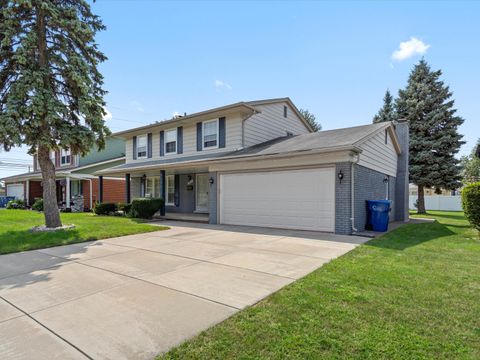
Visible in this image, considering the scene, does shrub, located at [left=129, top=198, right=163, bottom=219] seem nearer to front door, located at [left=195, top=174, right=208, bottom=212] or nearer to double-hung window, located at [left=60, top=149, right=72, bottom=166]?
front door, located at [left=195, top=174, right=208, bottom=212]

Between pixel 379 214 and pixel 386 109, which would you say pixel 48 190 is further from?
pixel 386 109

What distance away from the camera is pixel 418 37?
490 inches

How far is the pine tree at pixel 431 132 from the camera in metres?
19.7

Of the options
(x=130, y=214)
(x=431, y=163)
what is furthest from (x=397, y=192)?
(x=130, y=214)

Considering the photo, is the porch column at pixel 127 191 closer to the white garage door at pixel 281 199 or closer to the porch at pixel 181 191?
the porch at pixel 181 191

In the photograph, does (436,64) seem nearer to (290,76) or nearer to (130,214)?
(290,76)

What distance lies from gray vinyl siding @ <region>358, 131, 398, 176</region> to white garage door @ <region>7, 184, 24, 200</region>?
2982 cm

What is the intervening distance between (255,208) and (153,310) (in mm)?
7960

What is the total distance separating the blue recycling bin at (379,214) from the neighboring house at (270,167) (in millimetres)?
313

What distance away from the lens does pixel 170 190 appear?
55.7ft

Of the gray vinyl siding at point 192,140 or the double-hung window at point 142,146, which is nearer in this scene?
the gray vinyl siding at point 192,140

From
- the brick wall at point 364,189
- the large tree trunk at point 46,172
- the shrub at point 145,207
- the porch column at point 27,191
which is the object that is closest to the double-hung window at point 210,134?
the shrub at point 145,207

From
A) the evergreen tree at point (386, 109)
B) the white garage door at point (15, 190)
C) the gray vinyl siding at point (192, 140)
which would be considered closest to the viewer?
the gray vinyl siding at point (192, 140)

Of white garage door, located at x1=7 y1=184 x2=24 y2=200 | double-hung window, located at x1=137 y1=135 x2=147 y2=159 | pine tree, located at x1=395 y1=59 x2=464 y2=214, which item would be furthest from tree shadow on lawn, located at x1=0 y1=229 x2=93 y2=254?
white garage door, located at x1=7 y1=184 x2=24 y2=200
